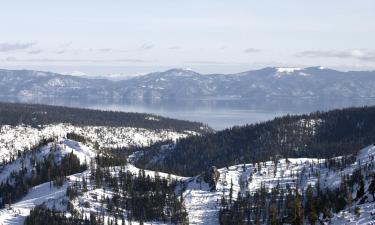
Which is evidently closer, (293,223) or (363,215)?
(293,223)

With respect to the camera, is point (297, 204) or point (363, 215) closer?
point (297, 204)

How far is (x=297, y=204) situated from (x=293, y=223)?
5517mm

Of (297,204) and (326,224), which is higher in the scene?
(297,204)

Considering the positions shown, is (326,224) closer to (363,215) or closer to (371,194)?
(363,215)

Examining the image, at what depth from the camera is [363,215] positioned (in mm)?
158875

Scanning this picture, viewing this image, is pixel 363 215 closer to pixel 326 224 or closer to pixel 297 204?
pixel 326 224

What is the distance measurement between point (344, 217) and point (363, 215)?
18.2ft

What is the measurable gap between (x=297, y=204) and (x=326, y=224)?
2898 centimetres

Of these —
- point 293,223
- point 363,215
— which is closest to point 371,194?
point 363,215

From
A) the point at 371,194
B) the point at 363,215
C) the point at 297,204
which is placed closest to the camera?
the point at 297,204

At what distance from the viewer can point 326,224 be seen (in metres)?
160

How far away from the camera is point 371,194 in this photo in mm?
184375

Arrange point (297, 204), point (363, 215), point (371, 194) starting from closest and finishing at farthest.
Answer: point (297, 204), point (363, 215), point (371, 194)

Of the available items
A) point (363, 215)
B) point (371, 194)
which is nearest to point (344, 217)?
point (363, 215)
